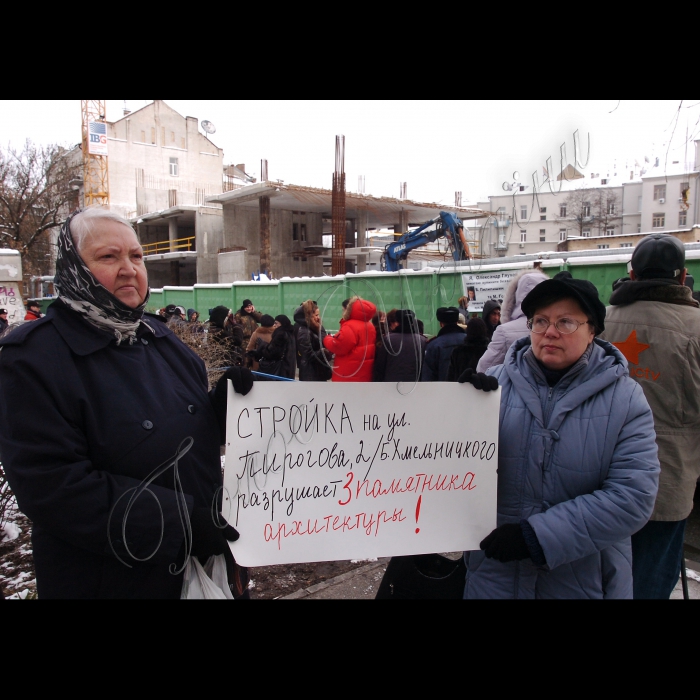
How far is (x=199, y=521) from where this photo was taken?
4.42ft

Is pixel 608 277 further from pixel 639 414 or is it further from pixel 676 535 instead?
pixel 639 414

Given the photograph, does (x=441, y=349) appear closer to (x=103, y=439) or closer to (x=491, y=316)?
(x=491, y=316)

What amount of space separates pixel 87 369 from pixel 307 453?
721 millimetres

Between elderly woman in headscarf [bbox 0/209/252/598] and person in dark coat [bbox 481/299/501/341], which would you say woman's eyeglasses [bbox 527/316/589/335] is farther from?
person in dark coat [bbox 481/299/501/341]

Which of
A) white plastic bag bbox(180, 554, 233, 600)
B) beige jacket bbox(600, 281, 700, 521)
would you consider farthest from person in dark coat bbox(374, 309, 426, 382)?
beige jacket bbox(600, 281, 700, 521)

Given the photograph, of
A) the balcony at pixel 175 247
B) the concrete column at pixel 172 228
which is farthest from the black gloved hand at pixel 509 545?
the concrete column at pixel 172 228

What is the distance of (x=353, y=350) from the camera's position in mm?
2082

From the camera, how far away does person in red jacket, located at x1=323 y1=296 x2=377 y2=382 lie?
2072mm

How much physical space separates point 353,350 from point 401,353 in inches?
10.2

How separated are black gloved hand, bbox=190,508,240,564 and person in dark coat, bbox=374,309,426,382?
81 cm

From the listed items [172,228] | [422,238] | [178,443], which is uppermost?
[172,228]

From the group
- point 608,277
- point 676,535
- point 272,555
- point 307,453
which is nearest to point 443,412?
point 307,453

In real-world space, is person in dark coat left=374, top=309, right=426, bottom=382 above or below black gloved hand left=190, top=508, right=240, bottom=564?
above

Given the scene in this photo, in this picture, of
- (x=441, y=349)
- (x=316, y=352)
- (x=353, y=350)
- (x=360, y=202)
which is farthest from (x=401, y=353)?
(x=360, y=202)
